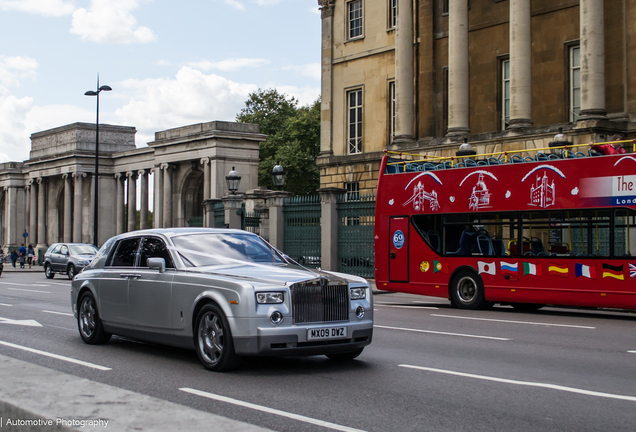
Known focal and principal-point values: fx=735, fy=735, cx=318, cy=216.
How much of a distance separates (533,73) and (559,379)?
23.5 metres

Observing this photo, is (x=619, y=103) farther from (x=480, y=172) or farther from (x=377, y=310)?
(x=377, y=310)

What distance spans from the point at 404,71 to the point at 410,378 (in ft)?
87.7

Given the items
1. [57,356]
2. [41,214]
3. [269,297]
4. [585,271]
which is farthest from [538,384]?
[41,214]

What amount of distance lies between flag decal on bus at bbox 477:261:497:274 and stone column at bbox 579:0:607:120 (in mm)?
9997

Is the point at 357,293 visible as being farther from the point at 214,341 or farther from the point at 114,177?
the point at 114,177

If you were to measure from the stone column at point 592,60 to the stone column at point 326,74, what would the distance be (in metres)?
15.5

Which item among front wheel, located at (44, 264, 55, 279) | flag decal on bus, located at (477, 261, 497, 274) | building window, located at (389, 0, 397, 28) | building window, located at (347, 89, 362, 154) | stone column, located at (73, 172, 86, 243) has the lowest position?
front wheel, located at (44, 264, 55, 279)

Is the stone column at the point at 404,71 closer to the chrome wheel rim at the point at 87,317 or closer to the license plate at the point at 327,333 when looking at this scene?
the chrome wheel rim at the point at 87,317

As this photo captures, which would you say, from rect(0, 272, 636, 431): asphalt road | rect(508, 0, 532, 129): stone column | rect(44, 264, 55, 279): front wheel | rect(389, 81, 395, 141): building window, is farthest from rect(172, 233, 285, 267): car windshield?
rect(44, 264, 55, 279): front wheel

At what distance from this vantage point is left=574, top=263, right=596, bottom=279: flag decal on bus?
1580 centimetres

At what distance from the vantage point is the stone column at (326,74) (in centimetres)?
3862

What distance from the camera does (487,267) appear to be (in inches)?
699

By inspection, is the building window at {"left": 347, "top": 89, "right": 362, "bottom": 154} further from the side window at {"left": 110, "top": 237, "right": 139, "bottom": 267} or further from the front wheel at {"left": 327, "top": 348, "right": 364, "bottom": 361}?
the front wheel at {"left": 327, "top": 348, "right": 364, "bottom": 361}

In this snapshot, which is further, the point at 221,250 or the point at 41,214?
the point at 41,214
